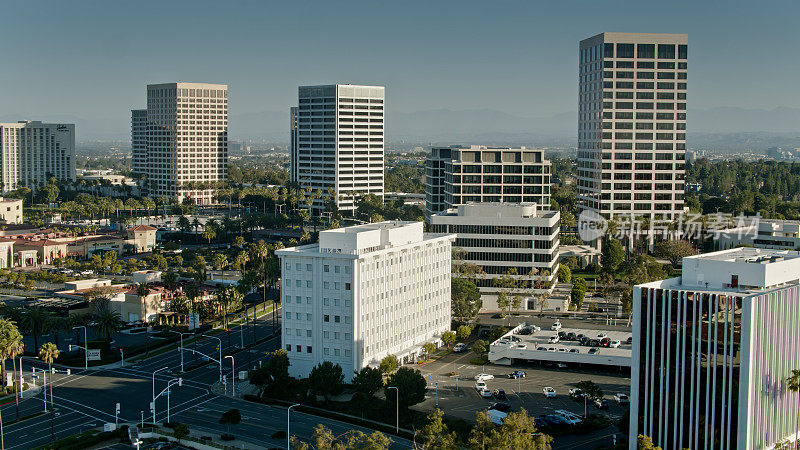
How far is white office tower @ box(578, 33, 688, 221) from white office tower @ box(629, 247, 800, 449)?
97.1 m

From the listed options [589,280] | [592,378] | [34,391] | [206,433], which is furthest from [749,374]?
[589,280]

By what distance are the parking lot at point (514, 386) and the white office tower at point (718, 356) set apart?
585 inches

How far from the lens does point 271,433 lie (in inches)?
2685

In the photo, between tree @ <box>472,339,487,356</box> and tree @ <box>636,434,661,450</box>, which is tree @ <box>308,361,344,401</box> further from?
tree @ <box>636,434,661,450</box>

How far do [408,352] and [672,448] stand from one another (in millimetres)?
36402

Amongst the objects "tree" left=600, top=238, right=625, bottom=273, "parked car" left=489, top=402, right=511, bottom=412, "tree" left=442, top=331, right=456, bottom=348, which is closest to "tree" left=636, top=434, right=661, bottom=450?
"parked car" left=489, top=402, right=511, bottom=412

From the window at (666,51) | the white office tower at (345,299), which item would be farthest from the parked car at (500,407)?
the window at (666,51)

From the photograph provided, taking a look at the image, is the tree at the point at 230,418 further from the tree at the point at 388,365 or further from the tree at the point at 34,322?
the tree at the point at 34,322

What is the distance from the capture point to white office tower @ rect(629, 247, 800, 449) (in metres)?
53.9

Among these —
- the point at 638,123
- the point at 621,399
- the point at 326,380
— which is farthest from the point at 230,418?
the point at 638,123

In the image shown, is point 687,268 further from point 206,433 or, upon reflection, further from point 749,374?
point 206,433

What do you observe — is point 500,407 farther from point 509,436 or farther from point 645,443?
point 645,443

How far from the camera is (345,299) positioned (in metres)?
78.9

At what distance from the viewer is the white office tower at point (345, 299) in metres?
79.2
